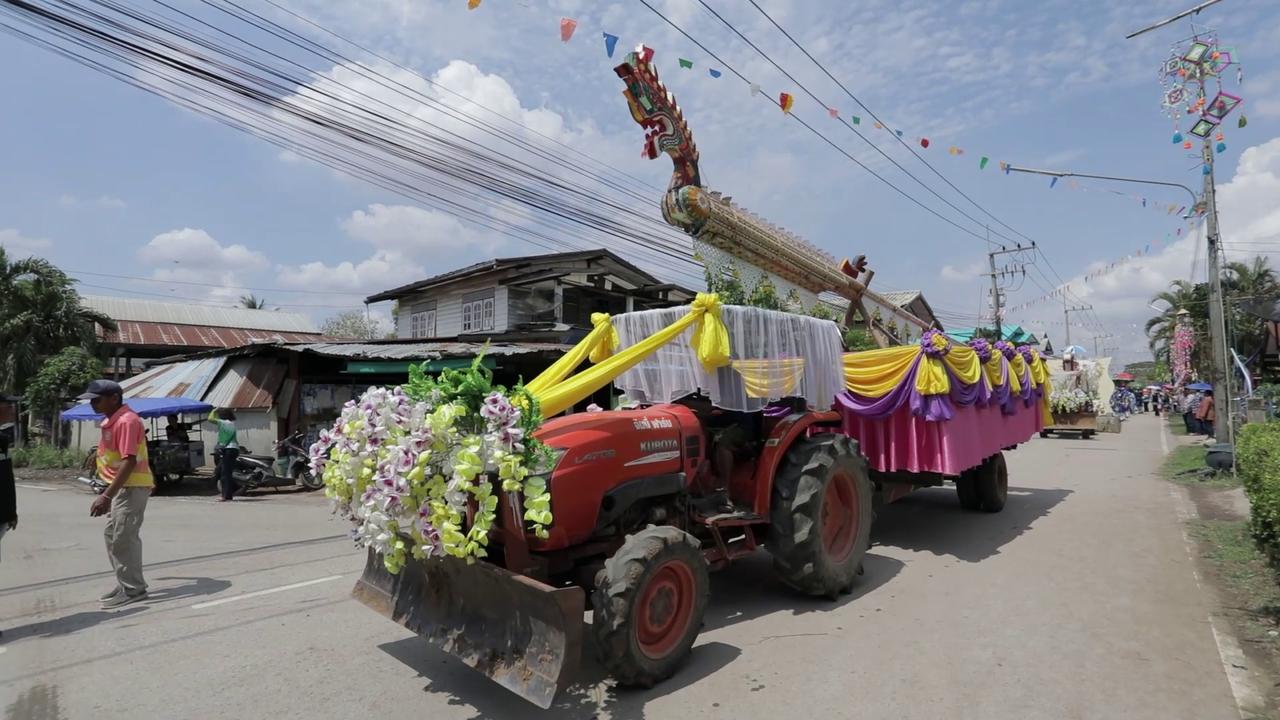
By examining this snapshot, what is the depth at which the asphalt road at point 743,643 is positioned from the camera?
12.3 feet

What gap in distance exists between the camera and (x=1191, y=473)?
12.8 metres

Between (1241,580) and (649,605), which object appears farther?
(1241,580)

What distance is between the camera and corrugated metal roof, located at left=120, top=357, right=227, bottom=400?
15.0 m

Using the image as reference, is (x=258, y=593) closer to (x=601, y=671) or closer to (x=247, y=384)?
(x=601, y=671)

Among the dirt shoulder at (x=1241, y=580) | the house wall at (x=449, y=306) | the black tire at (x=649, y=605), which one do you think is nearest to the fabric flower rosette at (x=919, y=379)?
the dirt shoulder at (x=1241, y=580)

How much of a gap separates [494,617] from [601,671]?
0.93 m

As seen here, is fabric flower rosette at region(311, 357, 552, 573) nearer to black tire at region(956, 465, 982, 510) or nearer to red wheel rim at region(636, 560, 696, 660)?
red wheel rim at region(636, 560, 696, 660)

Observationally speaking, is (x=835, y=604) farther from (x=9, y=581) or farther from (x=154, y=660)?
(x=9, y=581)

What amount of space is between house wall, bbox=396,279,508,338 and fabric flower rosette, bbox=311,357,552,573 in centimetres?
1546

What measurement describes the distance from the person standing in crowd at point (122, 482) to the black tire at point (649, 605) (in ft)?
13.8

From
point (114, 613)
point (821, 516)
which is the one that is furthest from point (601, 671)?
point (114, 613)

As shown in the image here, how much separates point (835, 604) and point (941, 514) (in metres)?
4.48

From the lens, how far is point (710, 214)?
7.01 metres

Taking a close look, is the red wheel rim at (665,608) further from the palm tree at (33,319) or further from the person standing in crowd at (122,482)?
the palm tree at (33,319)
